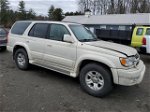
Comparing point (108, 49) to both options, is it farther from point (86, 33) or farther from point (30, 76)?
point (30, 76)

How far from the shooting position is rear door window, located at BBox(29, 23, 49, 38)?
613 centimetres

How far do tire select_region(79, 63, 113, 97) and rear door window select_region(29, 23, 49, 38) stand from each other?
1.97 m

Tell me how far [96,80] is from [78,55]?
80 cm

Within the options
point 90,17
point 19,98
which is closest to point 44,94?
point 19,98

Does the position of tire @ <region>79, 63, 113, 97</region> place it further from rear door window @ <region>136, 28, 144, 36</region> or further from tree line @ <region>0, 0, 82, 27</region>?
tree line @ <region>0, 0, 82, 27</region>

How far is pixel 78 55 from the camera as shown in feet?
16.6

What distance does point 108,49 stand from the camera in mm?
4688

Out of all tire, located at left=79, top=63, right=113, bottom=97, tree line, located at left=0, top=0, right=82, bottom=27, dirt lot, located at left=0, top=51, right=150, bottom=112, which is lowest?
dirt lot, located at left=0, top=51, right=150, bottom=112

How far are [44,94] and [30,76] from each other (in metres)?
1.64

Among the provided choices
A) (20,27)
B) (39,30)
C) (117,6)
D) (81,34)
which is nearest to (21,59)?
(20,27)

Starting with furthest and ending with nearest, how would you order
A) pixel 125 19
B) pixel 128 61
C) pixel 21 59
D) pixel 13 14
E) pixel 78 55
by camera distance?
pixel 13 14 → pixel 125 19 → pixel 21 59 → pixel 78 55 → pixel 128 61

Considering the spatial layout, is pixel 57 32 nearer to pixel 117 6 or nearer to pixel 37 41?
pixel 37 41

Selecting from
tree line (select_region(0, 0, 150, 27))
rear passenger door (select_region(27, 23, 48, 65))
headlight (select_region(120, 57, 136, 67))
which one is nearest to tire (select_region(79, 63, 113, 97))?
headlight (select_region(120, 57, 136, 67))

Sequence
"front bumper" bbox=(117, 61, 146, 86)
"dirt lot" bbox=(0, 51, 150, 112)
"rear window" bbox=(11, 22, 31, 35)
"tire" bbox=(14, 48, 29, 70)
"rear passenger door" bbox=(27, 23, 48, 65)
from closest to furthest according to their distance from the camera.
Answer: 1. "dirt lot" bbox=(0, 51, 150, 112)
2. "front bumper" bbox=(117, 61, 146, 86)
3. "rear passenger door" bbox=(27, 23, 48, 65)
4. "tire" bbox=(14, 48, 29, 70)
5. "rear window" bbox=(11, 22, 31, 35)
